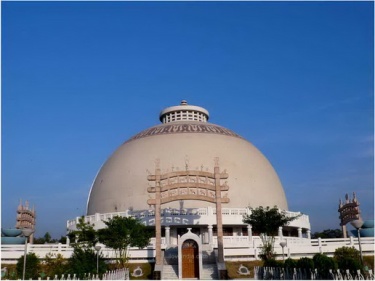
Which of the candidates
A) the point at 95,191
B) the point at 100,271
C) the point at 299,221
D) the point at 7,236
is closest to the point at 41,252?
the point at 7,236

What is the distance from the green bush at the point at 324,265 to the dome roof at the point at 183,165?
17.1 m

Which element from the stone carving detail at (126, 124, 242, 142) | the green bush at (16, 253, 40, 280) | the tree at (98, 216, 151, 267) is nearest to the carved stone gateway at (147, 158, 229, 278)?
the tree at (98, 216, 151, 267)

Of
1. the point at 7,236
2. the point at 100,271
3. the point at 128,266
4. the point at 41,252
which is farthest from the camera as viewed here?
the point at 7,236

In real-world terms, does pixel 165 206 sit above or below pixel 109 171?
below

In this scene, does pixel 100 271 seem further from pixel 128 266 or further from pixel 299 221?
pixel 299 221

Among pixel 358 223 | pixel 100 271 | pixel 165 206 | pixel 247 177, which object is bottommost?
pixel 100 271

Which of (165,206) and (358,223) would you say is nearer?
(358,223)

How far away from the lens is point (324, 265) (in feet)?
52.9

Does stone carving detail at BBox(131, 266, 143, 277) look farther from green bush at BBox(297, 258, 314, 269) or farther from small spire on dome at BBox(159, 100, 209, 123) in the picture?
small spire on dome at BBox(159, 100, 209, 123)

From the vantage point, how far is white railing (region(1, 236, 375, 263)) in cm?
2492

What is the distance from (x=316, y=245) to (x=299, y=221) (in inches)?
362

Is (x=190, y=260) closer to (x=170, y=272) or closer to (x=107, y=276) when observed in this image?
(x=170, y=272)

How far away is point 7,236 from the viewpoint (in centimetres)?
3020

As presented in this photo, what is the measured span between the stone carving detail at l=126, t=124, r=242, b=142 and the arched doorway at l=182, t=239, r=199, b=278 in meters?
17.0
